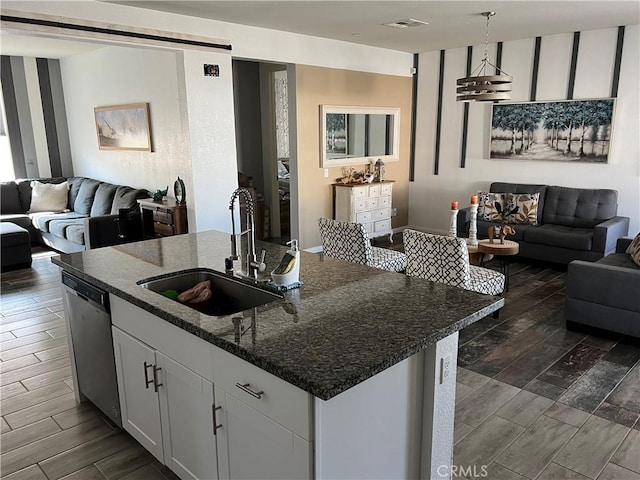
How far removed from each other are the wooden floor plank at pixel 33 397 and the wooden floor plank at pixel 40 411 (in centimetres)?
4

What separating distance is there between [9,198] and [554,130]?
24.8 ft

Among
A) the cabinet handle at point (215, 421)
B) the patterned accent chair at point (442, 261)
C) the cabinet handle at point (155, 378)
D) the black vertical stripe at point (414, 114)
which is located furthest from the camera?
the black vertical stripe at point (414, 114)

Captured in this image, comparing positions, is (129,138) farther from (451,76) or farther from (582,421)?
(582,421)

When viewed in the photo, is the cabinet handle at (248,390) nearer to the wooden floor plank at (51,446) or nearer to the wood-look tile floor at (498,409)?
the wood-look tile floor at (498,409)

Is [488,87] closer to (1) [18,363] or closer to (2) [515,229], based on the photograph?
(2) [515,229]

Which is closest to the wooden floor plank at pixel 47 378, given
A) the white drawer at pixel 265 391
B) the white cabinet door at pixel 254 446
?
the white cabinet door at pixel 254 446

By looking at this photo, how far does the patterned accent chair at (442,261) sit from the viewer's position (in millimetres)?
3613

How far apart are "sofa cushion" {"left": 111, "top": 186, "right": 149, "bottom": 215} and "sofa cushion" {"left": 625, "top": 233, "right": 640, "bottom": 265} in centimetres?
530

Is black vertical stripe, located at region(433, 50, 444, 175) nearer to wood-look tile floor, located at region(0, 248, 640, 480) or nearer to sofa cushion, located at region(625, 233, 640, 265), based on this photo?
sofa cushion, located at region(625, 233, 640, 265)

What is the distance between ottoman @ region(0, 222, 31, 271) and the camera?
5.83m

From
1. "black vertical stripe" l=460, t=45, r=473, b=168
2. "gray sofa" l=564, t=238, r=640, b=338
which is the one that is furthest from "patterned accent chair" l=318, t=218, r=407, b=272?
"black vertical stripe" l=460, t=45, r=473, b=168

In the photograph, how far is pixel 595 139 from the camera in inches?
235

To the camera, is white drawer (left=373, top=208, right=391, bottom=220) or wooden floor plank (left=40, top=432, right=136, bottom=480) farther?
white drawer (left=373, top=208, right=391, bottom=220)

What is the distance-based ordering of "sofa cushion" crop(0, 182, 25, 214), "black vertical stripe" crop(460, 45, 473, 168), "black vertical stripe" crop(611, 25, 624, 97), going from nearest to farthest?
"black vertical stripe" crop(611, 25, 624, 97), "black vertical stripe" crop(460, 45, 473, 168), "sofa cushion" crop(0, 182, 25, 214)
